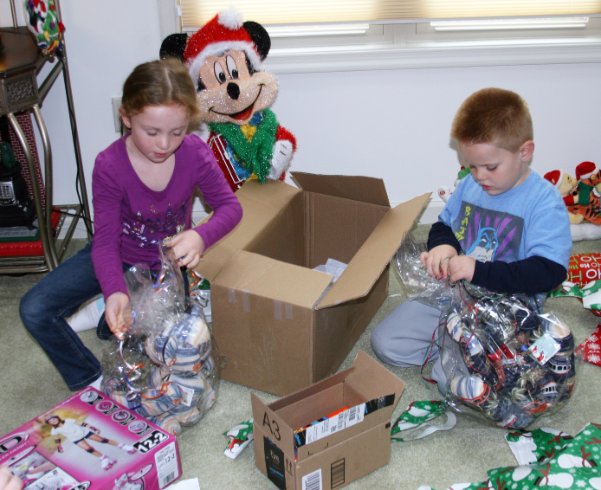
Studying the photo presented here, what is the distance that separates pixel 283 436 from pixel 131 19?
4.52 feet

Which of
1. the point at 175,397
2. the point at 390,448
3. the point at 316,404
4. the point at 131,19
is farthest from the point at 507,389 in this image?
the point at 131,19

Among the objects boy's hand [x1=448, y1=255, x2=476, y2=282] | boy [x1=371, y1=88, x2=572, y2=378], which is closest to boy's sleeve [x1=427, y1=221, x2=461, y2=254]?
boy [x1=371, y1=88, x2=572, y2=378]

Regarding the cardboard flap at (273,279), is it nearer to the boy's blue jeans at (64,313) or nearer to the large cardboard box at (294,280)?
the large cardboard box at (294,280)

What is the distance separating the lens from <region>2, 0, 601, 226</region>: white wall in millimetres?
2129

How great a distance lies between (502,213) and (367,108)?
843mm

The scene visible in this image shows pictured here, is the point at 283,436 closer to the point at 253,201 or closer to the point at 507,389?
the point at 507,389

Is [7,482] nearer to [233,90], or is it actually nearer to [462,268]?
[462,268]

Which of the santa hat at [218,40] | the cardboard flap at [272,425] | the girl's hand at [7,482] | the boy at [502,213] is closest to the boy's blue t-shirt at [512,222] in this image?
the boy at [502,213]

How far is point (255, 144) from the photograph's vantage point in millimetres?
1979

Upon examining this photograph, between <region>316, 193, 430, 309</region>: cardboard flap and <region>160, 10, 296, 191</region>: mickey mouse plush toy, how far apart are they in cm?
42

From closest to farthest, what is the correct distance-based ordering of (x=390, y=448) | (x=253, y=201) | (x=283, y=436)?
(x=283, y=436) → (x=390, y=448) → (x=253, y=201)

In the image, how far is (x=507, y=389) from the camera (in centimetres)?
148

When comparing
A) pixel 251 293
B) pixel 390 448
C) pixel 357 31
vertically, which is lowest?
pixel 390 448

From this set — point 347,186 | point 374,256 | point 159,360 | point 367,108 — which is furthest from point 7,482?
point 367,108
